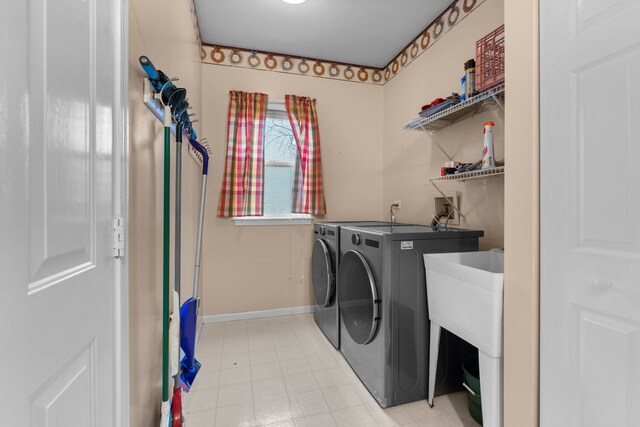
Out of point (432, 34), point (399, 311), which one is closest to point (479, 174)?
point (399, 311)

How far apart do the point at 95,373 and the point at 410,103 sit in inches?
113

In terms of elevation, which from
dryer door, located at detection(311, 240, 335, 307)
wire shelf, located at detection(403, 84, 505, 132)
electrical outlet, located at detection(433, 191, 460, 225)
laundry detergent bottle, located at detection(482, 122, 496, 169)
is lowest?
dryer door, located at detection(311, 240, 335, 307)

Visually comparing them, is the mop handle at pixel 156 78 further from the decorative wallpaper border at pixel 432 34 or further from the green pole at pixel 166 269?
the decorative wallpaper border at pixel 432 34

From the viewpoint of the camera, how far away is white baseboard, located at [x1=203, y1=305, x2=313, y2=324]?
2758 mm

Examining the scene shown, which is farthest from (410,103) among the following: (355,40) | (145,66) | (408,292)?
(145,66)

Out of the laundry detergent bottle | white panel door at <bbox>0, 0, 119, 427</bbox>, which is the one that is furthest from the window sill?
white panel door at <bbox>0, 0, 119, 427</bbox>

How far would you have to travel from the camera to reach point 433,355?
158 cm

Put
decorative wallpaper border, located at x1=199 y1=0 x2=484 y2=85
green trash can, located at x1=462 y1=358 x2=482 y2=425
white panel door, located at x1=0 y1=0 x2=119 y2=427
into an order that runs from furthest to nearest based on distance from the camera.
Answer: decorative wallpaper border, located at x1=199 y1=0 x2=484 y2=85 < green trash can, located at x1=462 y1=358 x2=482 y2=425 < white panel door, located at x1=0 y1=0 x2=119 y2=427

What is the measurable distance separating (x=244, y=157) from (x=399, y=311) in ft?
6.52

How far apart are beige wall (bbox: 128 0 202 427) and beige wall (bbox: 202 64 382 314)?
1314 millimetres

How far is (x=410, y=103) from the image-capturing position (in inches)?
107

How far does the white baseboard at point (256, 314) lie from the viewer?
2758 mm

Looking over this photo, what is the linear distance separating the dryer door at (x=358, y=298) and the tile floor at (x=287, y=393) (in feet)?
1.08

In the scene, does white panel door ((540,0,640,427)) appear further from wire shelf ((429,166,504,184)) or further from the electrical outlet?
the electrical outlet
